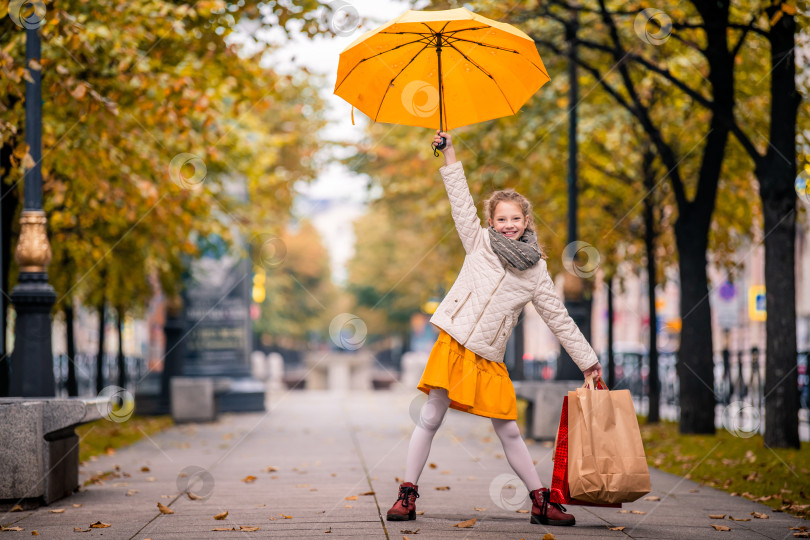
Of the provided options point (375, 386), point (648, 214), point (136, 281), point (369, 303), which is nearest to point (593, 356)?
point (648, 214)

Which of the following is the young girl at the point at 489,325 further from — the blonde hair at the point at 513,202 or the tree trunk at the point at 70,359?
the tree trunk at the point at 70,359

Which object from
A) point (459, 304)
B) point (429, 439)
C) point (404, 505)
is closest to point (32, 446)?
point (404, 505)

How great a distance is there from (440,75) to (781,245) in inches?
228

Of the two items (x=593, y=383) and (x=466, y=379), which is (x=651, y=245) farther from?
(x=466, y=379)

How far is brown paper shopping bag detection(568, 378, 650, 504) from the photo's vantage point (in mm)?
5227

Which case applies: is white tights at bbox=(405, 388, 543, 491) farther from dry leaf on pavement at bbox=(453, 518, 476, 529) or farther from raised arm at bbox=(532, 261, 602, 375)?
raised arm at bbox=(532, 261, 602, 375)

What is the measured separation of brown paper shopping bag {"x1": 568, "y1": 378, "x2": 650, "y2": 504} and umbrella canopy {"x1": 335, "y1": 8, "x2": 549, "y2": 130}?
188 centimetres

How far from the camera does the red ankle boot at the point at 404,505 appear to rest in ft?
18.7

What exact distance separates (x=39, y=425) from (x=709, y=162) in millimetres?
9582

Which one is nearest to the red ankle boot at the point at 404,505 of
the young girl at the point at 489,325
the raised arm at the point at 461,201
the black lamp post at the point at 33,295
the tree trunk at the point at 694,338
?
the young girl at the point at 489,325

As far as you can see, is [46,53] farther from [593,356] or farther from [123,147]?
[593,356]

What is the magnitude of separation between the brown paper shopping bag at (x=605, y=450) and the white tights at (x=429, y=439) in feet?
1.46

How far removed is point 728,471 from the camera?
891 centimetres

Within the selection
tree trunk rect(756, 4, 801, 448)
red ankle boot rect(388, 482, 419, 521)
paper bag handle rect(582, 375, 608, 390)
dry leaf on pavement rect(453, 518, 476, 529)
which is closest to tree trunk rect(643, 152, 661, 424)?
tree trunk rect(756, 4, 801, 448)
